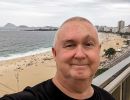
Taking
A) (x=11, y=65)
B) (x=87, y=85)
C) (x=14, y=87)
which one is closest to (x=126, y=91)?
(x=87, y=85)

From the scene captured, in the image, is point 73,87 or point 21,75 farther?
point 21,75

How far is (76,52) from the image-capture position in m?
1.37

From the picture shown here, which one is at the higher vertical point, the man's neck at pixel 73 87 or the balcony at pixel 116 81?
the man's neck at pixel 73 87

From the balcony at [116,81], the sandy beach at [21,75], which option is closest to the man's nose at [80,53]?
the balcony at [116,81]

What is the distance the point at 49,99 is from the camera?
1372mm

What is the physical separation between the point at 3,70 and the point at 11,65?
4313 millimetres

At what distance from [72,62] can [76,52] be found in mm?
42

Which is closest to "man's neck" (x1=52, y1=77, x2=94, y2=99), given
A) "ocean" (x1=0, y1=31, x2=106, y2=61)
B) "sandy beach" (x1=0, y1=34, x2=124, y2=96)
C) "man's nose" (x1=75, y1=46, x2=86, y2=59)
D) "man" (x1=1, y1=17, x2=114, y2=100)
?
"man" (x1=1, y1=17, x2=114, y2=100)

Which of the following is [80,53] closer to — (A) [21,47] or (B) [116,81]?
(B) [116,81]

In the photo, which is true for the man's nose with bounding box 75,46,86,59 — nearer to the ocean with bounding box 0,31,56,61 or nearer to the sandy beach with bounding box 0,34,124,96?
the sandy beach with bounding box 0,34,124,96

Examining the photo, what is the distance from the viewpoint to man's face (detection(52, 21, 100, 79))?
1.37m

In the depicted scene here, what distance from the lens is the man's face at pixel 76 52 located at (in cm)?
137

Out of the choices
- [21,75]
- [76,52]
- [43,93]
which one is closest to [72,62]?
[76,52]

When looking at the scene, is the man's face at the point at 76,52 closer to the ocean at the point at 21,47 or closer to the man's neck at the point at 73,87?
the man's neck at the point at 73,87
